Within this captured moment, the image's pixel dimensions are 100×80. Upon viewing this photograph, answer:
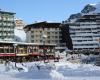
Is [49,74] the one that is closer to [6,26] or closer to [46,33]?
[6,26]

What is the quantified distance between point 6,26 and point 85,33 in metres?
38.9

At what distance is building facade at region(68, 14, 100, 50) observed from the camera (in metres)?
145

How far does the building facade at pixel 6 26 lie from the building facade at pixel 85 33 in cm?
3286

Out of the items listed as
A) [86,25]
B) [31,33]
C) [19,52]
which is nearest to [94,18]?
[86,25]

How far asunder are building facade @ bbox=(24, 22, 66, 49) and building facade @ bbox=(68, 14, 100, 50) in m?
5.27

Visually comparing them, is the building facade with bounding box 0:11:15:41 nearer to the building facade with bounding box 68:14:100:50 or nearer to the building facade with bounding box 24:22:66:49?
the building facade with bounding box 24:22:66:49

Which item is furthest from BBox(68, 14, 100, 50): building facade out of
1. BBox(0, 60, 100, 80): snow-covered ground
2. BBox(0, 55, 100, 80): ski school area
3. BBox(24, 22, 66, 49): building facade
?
BBox(0, 60, 100, 80): snow-covered ground

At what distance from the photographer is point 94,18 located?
156750 mm

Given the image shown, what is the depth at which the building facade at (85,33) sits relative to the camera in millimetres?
145250

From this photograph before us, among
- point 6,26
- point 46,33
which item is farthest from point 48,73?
point 46,33

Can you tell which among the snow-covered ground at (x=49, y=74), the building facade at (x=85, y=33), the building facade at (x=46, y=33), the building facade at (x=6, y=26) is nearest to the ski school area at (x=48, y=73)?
the snow-covered ground at (x=49, y=74)

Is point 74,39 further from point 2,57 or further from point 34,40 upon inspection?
point 2,57

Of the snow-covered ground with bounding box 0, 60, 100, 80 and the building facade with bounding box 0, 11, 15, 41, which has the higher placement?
the building facade with bounding box 0, 11, 15, 41

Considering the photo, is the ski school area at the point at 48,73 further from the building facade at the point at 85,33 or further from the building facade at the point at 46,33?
the building facade at the point at 85,33
